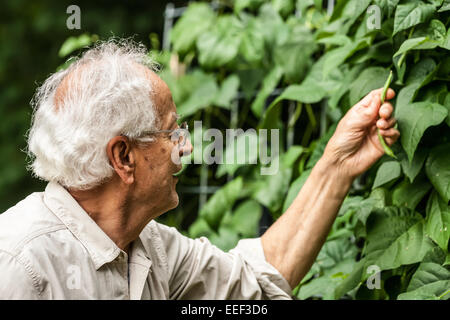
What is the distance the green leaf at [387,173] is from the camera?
1447 mm

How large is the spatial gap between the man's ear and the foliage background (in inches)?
20.4

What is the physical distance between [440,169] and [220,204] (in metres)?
1.09

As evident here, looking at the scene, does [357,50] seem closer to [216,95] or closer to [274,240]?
[274,240]

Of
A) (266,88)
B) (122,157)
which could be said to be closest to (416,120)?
(122,157)

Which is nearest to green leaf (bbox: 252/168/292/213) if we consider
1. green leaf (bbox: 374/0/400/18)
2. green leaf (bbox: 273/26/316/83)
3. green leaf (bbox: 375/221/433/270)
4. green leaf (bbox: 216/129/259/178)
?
green leaf (bbox: 216/129/259/178)

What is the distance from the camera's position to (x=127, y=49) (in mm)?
1514

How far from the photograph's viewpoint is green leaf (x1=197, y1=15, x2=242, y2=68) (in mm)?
2354

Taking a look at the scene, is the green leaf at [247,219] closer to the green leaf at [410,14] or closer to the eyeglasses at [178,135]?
the eyeglasses at [178,135]

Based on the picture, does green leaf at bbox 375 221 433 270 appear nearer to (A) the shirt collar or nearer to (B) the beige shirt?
(B) the beige shirt

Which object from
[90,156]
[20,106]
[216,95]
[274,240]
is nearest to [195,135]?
[216,95]

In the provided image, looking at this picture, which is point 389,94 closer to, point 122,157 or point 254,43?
point 122,157

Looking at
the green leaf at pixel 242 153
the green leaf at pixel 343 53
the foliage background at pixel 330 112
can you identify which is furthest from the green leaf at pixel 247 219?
the green leaf at pixel 343 53

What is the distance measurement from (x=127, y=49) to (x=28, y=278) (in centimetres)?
57

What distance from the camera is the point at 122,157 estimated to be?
1383 mm
